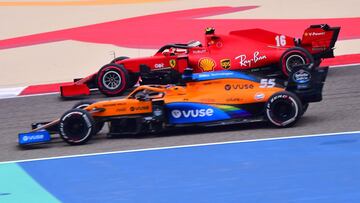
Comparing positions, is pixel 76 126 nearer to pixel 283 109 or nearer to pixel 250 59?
pixel 283 109

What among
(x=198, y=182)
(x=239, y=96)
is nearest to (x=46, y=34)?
(x=239, y=96)

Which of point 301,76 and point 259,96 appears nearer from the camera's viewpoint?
point 259,96

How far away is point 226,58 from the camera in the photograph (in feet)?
45.2

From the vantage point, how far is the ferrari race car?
33.0ft

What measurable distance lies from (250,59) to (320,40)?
1441 mm

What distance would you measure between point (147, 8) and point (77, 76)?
25.8ft

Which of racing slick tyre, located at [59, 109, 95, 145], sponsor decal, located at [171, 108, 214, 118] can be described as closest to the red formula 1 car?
sponsor decal, located at [171, 108, 214, 118]

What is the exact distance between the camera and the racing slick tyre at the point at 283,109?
387 inches

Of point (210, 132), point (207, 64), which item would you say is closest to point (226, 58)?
point (207, 64)

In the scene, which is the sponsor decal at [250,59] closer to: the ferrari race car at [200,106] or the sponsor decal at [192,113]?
the ferrari race car at [200,106]

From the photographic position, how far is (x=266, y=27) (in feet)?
67.8

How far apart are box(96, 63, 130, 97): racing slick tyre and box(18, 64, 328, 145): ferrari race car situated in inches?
140

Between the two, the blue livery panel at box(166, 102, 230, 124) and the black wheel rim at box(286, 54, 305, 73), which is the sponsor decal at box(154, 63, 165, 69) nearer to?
the black wheel rim at box(286, 54, 305, 73)

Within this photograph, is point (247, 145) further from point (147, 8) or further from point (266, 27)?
point (147, 8)
